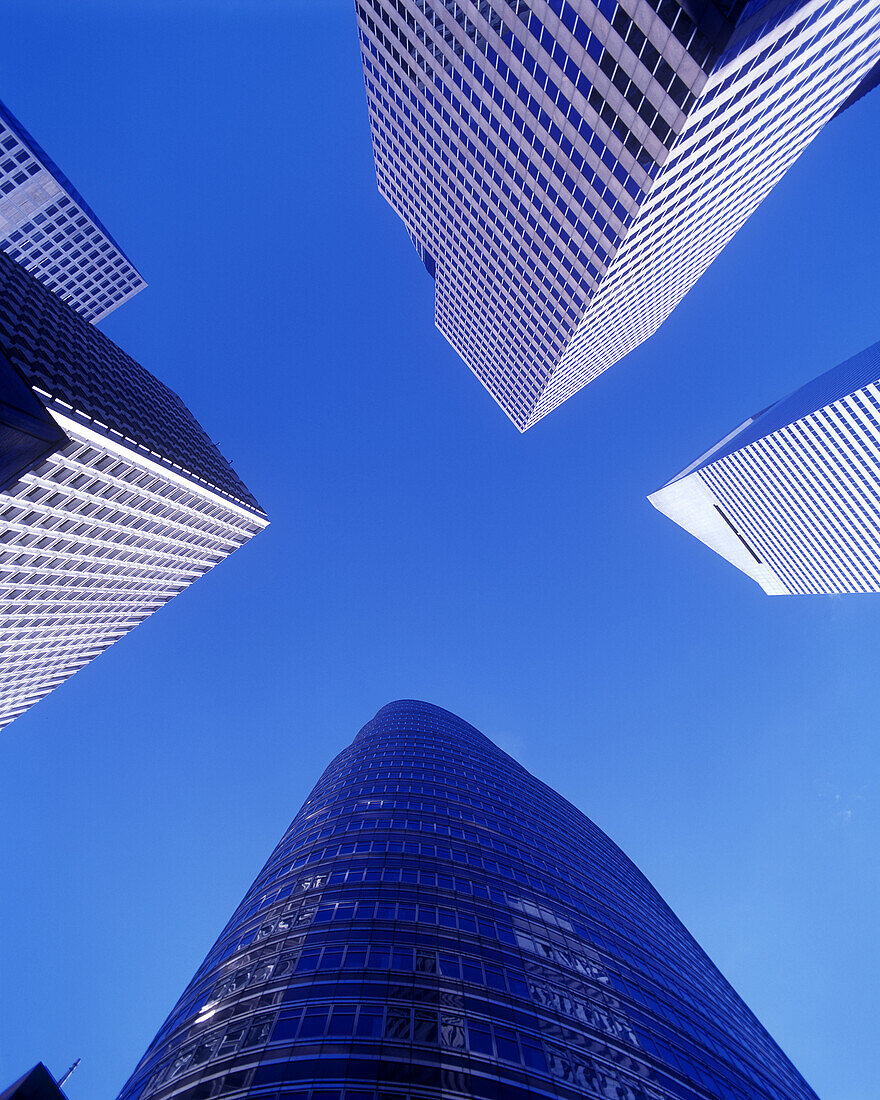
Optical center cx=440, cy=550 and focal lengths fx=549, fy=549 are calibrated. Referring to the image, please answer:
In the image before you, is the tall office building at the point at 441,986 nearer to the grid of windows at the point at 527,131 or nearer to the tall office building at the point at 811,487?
the grid of windows at the point at 527,131

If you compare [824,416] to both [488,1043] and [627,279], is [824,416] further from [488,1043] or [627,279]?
[488,1043]

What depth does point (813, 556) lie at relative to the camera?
4766 inches

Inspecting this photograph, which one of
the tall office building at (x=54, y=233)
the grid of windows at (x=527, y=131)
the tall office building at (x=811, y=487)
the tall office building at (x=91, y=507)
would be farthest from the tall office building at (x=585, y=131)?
the tall office building at (x=54, y=233)

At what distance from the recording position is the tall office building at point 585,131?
3878cm

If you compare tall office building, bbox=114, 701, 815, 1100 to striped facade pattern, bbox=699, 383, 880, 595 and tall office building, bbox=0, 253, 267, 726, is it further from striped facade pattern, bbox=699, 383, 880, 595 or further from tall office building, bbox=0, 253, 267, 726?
striped facade pattern, bbox=699, 383, 880, 595

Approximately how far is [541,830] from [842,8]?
8017 centimetres

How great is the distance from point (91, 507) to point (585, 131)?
59.5m

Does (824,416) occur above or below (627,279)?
above

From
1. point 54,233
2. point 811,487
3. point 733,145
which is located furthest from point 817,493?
point 54,233

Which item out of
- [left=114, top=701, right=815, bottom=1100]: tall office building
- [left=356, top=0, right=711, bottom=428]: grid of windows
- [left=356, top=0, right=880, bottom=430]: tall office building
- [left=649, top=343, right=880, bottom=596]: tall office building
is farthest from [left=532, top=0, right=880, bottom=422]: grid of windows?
[left=114, top=701, right=815, bottom=1100]: tall office building

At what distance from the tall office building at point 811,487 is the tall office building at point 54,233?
5835 inches

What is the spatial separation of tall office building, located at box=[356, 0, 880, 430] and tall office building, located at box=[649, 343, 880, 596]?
34.5 m

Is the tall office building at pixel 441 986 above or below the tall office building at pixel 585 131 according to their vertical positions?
below

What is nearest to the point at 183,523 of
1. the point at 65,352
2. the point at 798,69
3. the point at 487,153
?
the point at 65,352
